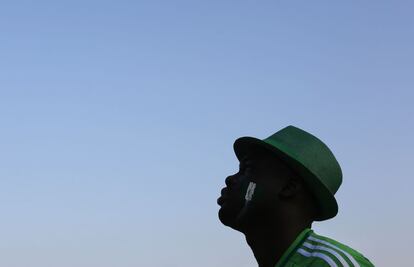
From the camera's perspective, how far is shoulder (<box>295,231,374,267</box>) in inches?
236

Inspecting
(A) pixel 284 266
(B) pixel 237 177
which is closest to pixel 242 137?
(B) pixel 237 177

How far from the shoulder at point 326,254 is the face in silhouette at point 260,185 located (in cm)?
45

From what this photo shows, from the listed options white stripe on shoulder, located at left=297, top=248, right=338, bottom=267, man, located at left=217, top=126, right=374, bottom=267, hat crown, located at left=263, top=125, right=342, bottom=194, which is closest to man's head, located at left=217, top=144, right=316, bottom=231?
man, located at left=217, top=126, right=374, bottom=267

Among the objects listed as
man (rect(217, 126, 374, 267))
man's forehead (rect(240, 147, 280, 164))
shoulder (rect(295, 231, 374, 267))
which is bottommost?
shoulder (rect(295, 231, 374, 267))

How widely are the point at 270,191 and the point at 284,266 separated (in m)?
0.73

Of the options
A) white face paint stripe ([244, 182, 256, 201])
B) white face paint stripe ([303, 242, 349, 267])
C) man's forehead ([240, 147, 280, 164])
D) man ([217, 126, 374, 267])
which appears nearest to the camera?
white face paint stripe ([303, 242, 349, 267])

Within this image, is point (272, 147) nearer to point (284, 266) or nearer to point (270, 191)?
point (270, 191)

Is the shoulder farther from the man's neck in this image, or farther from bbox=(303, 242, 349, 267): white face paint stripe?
the man's neck

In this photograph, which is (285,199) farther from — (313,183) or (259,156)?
(259,156)

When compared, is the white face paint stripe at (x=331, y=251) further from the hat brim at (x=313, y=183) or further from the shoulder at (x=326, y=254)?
the hat brim at (x=313, y=183)

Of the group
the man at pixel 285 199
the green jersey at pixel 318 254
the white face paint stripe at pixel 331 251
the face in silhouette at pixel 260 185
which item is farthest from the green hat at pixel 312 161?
the white face paint stripe at pixel 331 251

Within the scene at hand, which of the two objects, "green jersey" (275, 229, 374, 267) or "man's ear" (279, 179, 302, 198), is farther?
"man's ear" (279, 179, 302, 198)

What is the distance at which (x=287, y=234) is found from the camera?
6.43m

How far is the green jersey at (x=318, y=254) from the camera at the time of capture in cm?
602
